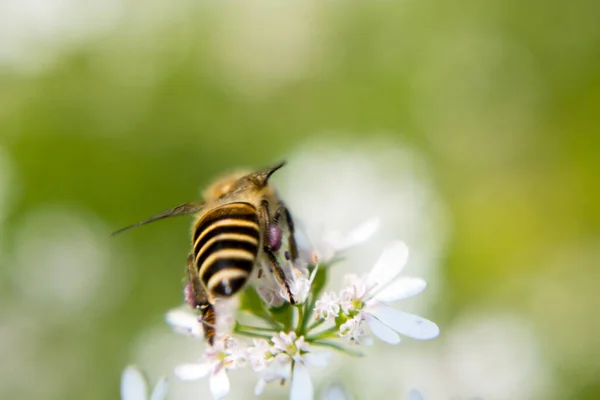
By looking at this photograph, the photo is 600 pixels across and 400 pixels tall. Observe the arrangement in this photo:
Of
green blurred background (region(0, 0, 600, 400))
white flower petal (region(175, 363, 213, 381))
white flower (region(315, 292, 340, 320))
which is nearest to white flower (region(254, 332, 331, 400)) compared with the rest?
white flower (region(315, 292, 340, 320))

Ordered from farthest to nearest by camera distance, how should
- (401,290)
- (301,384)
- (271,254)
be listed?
(271,254), (401,290), (301,384)

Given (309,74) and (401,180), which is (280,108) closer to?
(309,74)

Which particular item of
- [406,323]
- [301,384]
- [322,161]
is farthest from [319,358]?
[322,161]

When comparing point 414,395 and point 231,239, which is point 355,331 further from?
point 231,239

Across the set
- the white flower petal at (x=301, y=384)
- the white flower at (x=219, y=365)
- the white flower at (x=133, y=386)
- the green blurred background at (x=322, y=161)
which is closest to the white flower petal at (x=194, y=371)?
the white flower at (x=219, y=365)

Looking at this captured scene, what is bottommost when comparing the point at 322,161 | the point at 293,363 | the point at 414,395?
the point at 414,395

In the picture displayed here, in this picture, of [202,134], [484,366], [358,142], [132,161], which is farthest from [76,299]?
[484,366]

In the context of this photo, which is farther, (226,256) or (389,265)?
(389,265)
